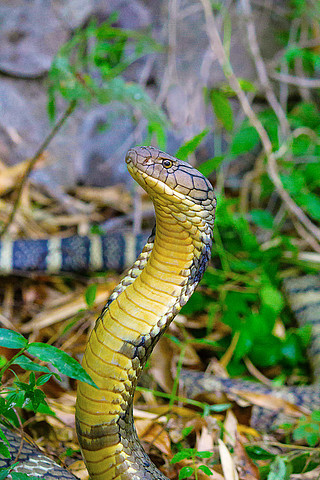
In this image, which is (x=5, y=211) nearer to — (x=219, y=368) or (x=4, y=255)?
(x=4, y=255)

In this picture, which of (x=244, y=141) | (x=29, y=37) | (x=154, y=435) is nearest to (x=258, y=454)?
(x=154, y=435)

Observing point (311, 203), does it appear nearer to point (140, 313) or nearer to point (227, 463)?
point (227, 463)

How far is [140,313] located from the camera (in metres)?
1.37

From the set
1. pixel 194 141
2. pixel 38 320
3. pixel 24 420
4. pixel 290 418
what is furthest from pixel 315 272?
pixel 24 420

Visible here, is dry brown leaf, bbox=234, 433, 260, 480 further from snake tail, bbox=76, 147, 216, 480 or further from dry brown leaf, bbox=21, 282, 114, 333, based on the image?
dry brown leaf, bbox=21, 282, 114, 333

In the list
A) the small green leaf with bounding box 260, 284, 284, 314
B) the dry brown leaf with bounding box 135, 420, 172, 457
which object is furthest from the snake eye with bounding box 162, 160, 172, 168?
the small green leaf with bounding box 260, 284, 284, 314

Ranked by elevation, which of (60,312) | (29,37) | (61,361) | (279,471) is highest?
(29,37)

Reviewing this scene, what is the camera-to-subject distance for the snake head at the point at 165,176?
1.35 metres

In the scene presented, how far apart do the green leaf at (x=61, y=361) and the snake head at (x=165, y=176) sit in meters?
0.49

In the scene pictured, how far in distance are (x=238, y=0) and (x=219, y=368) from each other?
3.45 m

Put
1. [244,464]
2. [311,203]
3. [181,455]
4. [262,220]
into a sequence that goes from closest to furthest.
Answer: [181,455] → [244,464] → [311,203] → [262,220]

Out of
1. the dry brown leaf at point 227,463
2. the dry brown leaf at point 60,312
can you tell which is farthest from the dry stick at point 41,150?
the dry brown leaf at point 227,463

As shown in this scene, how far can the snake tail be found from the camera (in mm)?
1337

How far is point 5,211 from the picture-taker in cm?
381
